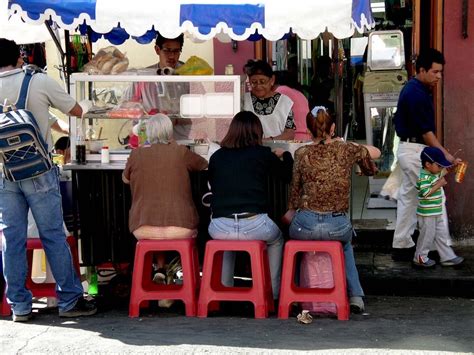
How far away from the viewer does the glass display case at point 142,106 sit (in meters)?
7.13

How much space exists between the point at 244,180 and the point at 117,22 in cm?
137

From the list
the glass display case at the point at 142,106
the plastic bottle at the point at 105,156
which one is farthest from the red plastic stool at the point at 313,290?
the plastic bottle at the point at 105,156

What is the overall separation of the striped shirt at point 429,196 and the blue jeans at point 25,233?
2849 millimetres

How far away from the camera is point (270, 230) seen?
6590 mm

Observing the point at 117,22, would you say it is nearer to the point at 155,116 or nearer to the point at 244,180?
the point at 155,116

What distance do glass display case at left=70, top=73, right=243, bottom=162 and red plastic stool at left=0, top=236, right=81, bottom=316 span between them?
70 cm

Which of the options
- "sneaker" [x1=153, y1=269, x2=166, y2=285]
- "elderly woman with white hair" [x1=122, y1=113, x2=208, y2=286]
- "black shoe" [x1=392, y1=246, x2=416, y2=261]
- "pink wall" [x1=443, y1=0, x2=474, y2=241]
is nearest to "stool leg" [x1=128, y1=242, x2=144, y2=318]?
"elderly woman with white hair" [x1=122, y1=113, x2=208, y2=286]

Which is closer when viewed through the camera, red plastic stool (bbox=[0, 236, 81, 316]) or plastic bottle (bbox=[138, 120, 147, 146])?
red plastic stool (bbox=[0, 236, 81, 316])

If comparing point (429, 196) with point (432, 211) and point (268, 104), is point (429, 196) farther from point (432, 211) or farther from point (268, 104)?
point (268, 104)

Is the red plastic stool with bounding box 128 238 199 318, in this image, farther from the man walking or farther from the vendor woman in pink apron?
the vendor woman in pink apron

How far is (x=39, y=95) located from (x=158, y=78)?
3.35 ft

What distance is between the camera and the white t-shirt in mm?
6359

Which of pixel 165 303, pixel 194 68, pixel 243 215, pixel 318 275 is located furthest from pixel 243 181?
pixel 194 68

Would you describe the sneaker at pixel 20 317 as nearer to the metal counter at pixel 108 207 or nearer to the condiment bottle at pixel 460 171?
the metal counter at pixel 108 207
